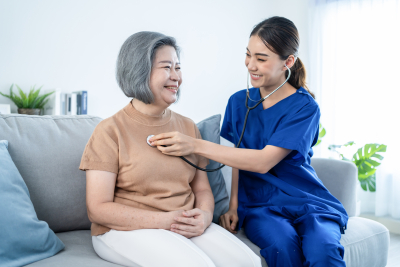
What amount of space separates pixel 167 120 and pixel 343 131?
259 centimetres

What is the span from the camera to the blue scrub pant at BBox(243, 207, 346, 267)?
3.72 feet

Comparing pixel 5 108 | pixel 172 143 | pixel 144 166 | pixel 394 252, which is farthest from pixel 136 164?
pixel 394 252

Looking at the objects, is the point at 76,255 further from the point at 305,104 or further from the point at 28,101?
the point at 28,101

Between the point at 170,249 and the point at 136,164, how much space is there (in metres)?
0.29

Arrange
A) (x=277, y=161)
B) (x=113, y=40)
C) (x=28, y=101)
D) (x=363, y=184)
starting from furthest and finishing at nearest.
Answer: (x=363, y=184) < (x=113, y=40) < (x=28, y=101) < (x=277, y=161)

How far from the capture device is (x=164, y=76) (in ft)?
3.94

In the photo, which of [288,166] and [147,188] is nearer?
[147,188]

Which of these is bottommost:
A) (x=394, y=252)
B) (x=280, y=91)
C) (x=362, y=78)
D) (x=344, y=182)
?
(x=394, y=252)

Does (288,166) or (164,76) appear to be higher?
(164,76)

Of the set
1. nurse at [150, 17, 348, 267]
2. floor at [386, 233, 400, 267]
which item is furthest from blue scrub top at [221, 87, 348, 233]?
floor at [386, 233, 400, 267]

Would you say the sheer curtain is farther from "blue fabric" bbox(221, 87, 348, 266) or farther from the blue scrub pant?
the blue scrub pant

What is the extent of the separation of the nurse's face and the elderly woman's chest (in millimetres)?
474

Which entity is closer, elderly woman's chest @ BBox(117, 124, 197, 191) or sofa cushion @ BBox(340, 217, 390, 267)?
elderly woman's chest @ BBox(117, 124, 197, 191)

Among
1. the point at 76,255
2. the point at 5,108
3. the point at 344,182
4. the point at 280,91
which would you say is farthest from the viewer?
the point at 5,108
